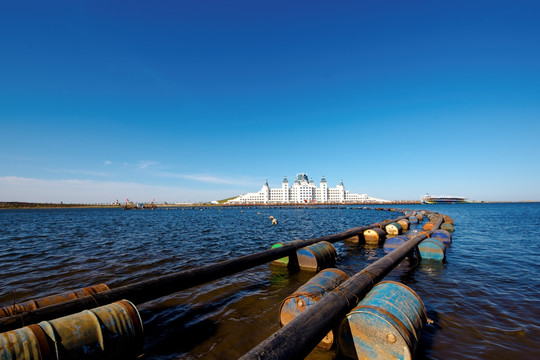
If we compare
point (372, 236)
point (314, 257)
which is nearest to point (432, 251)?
point (372, 236)

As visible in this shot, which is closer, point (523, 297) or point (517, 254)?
point (523, 297)

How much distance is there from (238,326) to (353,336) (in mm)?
3384

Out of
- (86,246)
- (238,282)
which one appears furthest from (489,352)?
(86,246)

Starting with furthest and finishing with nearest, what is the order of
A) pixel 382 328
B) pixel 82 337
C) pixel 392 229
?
1. pixel 392 229
2. pixel 382 328
3. pixel 82 337

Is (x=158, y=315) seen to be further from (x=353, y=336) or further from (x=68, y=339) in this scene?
(x=353, y=336)

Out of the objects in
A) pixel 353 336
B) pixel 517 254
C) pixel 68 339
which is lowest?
pixel 517 254

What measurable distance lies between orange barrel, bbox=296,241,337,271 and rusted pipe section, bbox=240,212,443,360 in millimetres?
4481

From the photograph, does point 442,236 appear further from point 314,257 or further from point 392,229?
point 314,257

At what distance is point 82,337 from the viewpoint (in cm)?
389

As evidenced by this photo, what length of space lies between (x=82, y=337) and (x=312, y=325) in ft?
12.3

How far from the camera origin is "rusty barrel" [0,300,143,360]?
3.39m

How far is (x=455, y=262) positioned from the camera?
13.6 m

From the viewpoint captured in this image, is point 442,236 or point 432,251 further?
point 442,236

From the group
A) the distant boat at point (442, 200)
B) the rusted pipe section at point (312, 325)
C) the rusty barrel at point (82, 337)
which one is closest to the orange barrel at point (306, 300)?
the rusted pipe section at point (312, 325)
